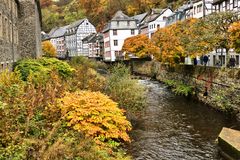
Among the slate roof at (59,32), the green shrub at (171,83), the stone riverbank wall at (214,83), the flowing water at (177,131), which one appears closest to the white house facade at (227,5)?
the stone riverbank wall at (214,83)

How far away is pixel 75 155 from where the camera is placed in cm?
1127

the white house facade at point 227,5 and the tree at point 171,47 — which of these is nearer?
the white house facade at point 227,5

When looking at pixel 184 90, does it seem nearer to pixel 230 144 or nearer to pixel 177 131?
pixel 177 131

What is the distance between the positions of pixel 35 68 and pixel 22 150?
17.0 m

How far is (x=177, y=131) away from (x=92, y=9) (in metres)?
105

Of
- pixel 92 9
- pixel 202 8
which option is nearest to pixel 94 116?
pixel 202 8

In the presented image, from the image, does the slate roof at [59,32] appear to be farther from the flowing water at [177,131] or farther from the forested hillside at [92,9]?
the flowing water at [177,131]

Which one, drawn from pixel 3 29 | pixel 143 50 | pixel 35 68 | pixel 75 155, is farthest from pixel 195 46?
pixel 143 50

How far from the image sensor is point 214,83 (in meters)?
31.8

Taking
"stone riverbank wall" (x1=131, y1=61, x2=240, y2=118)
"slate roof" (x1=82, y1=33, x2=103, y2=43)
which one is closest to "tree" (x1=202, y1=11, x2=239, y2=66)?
"stone riverbank wall" (x1=131, y1=61, x2=240, y2=118)

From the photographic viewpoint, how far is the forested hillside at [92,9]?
102125 mm

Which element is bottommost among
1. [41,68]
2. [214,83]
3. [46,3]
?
[214,83]

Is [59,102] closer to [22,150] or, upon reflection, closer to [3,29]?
[22,150]

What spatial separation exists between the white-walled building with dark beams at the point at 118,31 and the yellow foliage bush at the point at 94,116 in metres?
68.9
